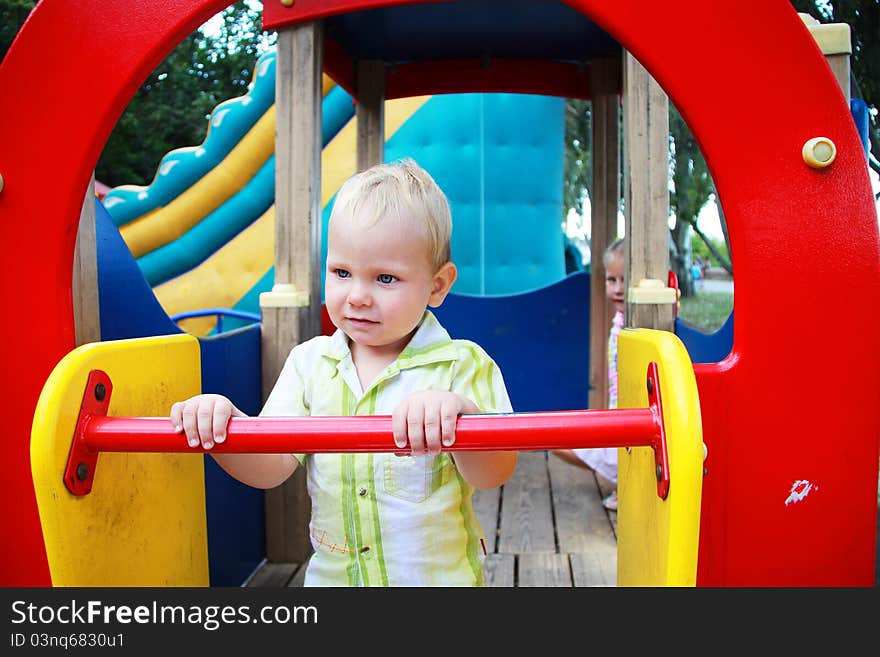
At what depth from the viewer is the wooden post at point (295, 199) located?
1.98 metres

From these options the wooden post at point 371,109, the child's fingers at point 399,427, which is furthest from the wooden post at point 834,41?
the wooden post at point 371,109

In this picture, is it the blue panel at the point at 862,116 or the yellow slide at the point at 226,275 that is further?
the yellow slide at the point at 226,275

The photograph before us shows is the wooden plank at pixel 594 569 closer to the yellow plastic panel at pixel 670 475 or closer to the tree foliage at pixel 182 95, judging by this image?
the yellow plastic panel at pixel 670 475

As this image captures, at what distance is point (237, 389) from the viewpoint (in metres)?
1.85

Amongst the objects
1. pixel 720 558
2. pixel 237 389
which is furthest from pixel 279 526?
pixel 720 558

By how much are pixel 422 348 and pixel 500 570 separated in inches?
44.5

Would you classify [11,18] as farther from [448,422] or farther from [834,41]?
[448,422]

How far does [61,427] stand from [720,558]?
1.02 m

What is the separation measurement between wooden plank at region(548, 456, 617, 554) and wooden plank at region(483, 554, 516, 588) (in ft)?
0.60

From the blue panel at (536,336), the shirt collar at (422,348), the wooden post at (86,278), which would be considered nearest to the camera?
the shirt collar at (422,348)

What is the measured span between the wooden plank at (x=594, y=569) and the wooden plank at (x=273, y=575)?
2.42 ft

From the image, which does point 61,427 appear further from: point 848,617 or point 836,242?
point 836,242

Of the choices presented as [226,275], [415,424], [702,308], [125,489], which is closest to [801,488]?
[415,424]

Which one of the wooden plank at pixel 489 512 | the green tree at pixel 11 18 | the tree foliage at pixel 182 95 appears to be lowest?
the wooden plank at pixel 489 512
